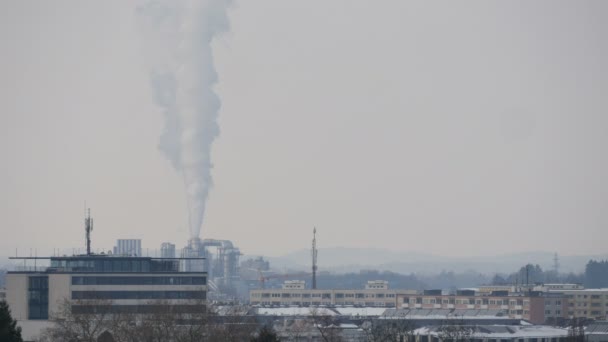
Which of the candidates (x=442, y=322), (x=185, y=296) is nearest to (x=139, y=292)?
(x=185, y=296)

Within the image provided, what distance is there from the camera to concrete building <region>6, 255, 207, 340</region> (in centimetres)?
10000

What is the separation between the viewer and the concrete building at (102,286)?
100 metres

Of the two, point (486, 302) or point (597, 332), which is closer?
point (597, 332)

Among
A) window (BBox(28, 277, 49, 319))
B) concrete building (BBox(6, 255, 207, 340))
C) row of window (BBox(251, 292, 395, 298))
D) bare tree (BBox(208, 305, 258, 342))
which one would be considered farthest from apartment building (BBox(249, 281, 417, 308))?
bare tree (BBox(208, 305, 258, 342))

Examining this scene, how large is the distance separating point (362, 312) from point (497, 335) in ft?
131

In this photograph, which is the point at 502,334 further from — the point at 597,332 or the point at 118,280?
the point at 118,280

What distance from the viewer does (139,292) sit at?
101m

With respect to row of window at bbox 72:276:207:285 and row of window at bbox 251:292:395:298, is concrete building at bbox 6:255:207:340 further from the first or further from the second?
row of window at bbox 251:292:395:298

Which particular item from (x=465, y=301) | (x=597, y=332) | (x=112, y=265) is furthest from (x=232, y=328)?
(x=465, y=301)

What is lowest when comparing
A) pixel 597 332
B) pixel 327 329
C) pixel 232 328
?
pixel 597 332

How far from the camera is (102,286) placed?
330ft

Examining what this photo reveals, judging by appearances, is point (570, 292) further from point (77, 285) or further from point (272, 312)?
point (77, 285)

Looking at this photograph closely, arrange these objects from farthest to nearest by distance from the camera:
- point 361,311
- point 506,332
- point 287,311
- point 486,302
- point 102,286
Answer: point 486,302 → point 361,311 → point 287,311 → point 506,332 → point 102,286

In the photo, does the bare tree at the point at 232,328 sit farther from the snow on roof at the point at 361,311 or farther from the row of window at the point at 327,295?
the row of window at the point at 327,295
